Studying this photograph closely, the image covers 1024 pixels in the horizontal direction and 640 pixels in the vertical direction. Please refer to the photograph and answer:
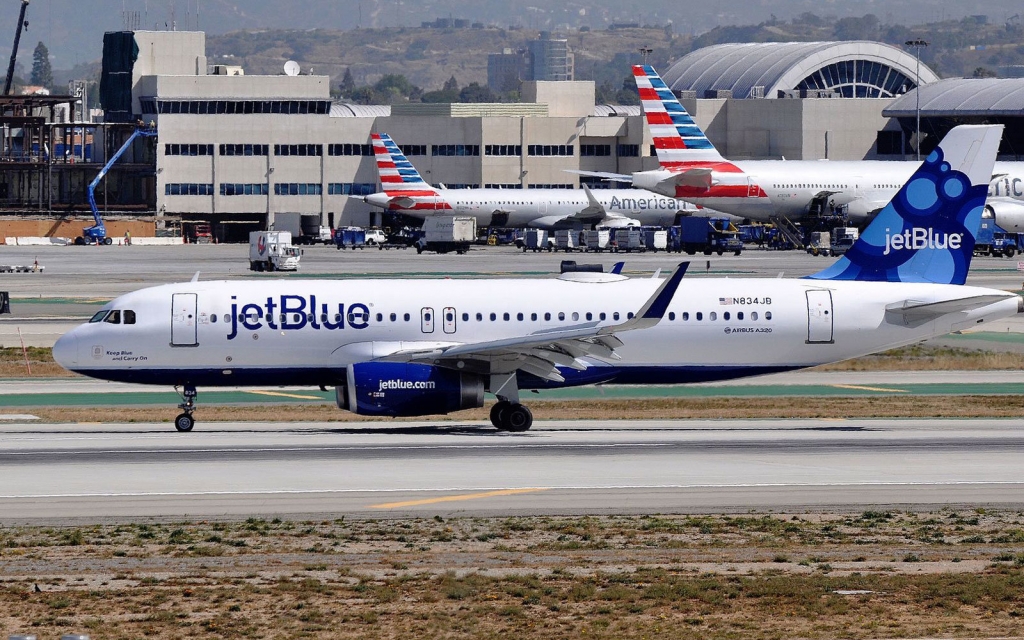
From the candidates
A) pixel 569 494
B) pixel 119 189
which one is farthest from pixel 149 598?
pixel 119 189

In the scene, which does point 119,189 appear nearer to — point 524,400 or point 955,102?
point 955,102

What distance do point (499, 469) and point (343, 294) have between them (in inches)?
363

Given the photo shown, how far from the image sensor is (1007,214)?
124000 mm

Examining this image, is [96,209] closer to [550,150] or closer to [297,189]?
[297,189]

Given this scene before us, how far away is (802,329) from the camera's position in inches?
1615

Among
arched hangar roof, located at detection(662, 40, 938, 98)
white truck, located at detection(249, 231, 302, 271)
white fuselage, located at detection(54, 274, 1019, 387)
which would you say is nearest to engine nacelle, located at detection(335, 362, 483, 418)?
white fuselage, located at detection(54, 274, 1019, 387)

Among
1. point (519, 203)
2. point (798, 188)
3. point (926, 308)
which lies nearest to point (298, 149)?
point (519, 203)

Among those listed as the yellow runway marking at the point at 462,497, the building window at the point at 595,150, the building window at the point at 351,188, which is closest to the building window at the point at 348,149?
the building window at the point at 351,188

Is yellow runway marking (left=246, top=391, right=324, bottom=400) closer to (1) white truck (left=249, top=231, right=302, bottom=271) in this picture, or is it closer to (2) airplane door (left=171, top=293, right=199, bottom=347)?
(2) airplane door (left=171, top=293, right=199, bottom=347)

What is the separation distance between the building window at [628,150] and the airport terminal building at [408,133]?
0.12 metres

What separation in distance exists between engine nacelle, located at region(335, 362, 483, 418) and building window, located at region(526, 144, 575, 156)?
13684cm

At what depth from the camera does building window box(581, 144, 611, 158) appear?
176m

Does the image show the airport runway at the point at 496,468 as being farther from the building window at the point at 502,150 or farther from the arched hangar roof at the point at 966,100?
the building window at the point at 502,150

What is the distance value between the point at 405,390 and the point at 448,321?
310 cm
